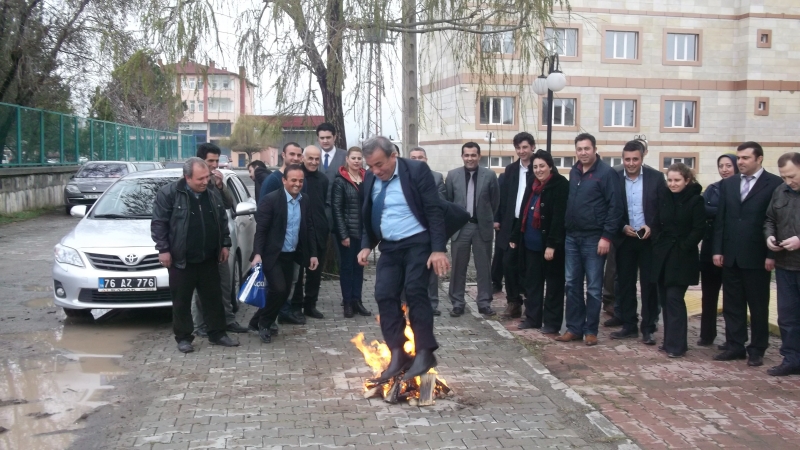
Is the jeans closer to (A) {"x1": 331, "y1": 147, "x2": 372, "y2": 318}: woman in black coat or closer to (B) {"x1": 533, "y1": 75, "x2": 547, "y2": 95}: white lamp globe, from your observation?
(A) {"x1": 331, "y1": 147, "x2": 372, "y2": 318}: woman in black coat

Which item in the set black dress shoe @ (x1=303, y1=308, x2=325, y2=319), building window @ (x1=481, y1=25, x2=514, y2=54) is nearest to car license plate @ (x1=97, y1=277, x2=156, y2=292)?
black dress shoe @ (x1=303, y1=308, x2=325, y2=319)

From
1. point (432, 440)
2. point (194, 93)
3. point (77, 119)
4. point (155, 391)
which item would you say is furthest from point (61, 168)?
point (432, 440)

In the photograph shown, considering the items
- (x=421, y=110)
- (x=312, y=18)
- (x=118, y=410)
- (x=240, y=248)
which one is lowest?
(x=118, y=410)

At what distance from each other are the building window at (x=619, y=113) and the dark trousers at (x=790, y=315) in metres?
31.8

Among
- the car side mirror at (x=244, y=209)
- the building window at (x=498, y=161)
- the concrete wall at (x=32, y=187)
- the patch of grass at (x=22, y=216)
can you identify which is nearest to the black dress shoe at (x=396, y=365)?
the car side mirror at (x=244, y=209)

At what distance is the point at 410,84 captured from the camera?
432 inches

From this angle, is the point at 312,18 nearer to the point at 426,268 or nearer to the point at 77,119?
the point at 426,268

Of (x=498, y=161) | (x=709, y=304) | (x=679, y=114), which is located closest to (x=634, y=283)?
(x=709, y=304)

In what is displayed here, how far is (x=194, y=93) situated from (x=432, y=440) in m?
6.78

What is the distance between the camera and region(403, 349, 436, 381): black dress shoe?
18.2 ft

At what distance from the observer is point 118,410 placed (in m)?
5.53

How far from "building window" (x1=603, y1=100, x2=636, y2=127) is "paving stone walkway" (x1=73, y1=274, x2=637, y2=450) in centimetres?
3154

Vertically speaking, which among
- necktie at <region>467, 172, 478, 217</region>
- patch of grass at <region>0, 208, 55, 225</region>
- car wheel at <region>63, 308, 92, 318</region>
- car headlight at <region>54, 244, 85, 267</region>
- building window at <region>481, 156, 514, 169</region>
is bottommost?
car wheel at <region>63, 308, 92, 318</region>

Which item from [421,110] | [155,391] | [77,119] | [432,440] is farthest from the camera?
[77,119]
